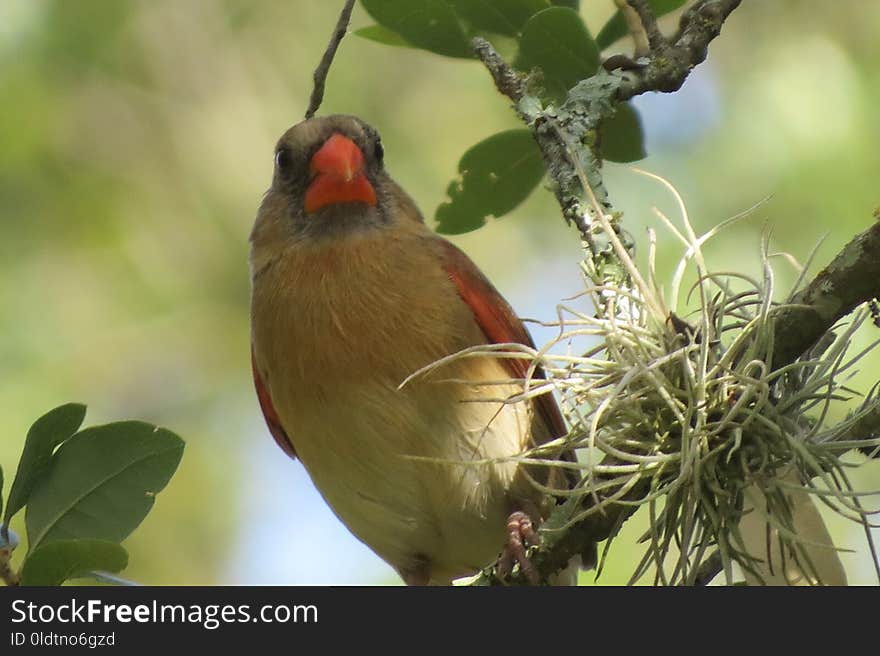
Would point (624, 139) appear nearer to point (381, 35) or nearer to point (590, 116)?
point (590, 116)

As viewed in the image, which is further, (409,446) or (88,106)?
(88,106)

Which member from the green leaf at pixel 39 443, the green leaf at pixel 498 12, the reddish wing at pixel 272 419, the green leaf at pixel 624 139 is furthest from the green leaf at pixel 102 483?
the green leaf at pixel 624 139

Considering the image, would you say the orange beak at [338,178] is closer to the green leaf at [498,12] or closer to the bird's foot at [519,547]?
the green leaf at [498,12]

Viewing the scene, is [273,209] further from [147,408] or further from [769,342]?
[147,408]

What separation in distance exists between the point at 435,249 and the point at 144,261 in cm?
327

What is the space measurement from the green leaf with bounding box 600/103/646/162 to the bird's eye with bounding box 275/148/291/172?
989 mm

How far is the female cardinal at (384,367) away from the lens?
3.46m

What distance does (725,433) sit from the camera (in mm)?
2707

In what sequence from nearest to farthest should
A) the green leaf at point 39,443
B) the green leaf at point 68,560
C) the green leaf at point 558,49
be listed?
the green leaf at point 68,560
the green leaf at point 39,443
the green leaf at point 558,49

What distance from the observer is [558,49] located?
3379 mm

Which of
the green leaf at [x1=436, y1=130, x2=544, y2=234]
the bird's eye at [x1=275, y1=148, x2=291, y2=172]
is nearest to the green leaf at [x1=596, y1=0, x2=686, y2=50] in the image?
the green leaf at [x1=436, y1=130, x2=544, y2=234]

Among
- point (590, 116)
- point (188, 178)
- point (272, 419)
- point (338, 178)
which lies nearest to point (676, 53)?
point (590, 116)

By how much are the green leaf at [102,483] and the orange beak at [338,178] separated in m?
1.17

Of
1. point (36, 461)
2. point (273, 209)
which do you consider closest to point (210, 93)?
point (273, 209)
